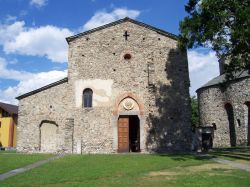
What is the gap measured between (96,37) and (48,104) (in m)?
6.17

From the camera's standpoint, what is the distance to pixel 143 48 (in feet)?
72.8

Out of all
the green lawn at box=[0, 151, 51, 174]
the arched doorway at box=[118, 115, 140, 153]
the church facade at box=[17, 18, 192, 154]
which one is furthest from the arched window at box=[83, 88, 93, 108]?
the green lawn at box=[0, 151, 51, 174]

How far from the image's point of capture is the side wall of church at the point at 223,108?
3014cm

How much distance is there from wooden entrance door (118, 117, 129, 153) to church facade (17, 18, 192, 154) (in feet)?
0.23

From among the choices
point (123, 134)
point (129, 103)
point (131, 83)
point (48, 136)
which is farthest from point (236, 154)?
point (48, 136)

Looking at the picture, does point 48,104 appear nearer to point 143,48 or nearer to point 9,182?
point 143,48

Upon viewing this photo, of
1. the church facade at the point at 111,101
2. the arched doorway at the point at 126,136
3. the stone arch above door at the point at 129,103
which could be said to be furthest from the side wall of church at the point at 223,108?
the arched doorway at the point at 126,136

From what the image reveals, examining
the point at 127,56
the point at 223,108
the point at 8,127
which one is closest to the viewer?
the point at 127,56

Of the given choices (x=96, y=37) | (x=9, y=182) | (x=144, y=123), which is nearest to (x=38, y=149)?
(x=144, y=123)

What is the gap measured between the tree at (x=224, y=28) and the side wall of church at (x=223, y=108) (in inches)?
539

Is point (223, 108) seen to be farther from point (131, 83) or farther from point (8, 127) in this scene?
point (8, 127)

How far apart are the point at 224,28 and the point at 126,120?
962 cm

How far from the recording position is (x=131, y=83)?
2142 centimetres

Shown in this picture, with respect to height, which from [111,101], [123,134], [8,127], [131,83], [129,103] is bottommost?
[123,134]
